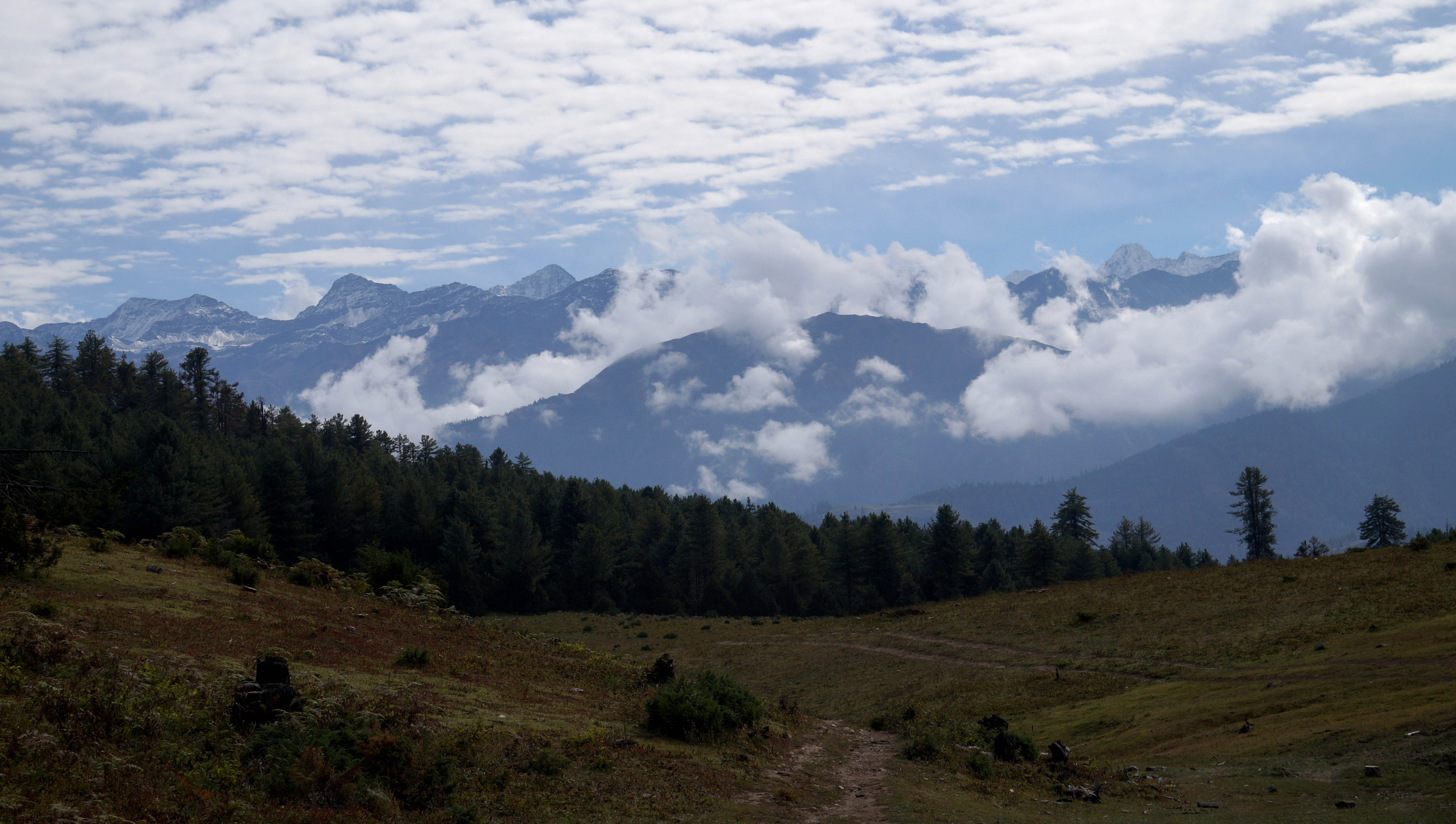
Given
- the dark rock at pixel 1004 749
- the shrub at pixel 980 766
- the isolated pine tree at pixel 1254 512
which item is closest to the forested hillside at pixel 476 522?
the isolated pine tree at pixel 1254 512

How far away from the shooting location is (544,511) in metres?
104

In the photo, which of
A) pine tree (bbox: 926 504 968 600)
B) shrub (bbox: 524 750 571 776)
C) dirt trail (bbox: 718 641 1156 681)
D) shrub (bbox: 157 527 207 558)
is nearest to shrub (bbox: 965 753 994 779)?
shrub (bbox: 524 750 571 776)

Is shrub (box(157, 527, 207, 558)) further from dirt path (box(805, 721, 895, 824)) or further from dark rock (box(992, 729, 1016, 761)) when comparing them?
dark rock (box(992, 729, 1016, 761))

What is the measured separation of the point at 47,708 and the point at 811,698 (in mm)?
27226

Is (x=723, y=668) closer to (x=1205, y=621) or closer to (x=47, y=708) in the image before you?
(x=1205, y=621)

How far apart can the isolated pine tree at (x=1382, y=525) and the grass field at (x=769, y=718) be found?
7643 cm

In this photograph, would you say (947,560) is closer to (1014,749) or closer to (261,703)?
(1014,749)

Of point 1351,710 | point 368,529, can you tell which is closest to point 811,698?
point 1351,710

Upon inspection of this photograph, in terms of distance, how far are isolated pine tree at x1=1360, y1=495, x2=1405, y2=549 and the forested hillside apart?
22.1m

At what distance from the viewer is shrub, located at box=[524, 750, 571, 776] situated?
1355 centimetres

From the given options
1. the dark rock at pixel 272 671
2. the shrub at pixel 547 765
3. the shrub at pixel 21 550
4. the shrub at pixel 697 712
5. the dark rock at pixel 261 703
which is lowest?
the shrub at pixel 697 712

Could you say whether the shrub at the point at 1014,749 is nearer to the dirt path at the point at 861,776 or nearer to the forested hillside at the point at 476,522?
the dirt path at the point at 861,776

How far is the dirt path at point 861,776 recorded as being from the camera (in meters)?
14.4

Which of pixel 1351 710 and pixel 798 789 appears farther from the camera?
pixel 1351 710
